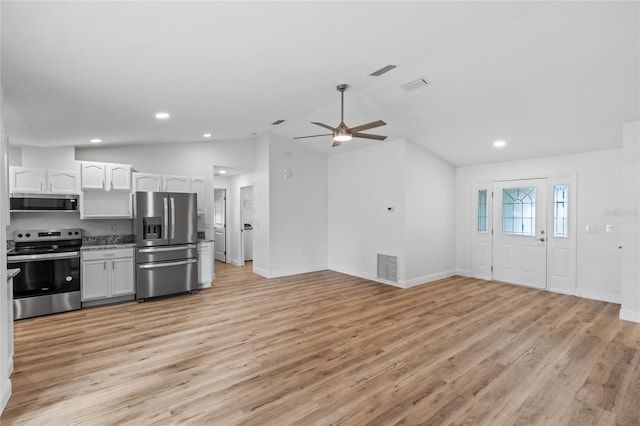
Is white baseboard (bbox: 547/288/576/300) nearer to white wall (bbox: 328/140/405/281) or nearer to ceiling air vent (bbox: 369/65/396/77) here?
white wall (bbox: 328/140/405/281)

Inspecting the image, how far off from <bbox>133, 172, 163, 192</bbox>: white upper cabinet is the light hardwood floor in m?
1.94

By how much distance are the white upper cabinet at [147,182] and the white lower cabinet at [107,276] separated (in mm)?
1108

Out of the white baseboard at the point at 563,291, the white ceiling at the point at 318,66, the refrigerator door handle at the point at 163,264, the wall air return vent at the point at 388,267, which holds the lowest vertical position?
the white baseboard at the point at 563,291

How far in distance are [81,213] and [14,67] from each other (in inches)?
121

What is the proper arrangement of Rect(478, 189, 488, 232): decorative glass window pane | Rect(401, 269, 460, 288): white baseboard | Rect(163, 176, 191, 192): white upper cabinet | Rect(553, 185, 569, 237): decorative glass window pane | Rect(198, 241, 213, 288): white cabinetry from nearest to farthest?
Rect(553, 185, 569, 237): decorative glass window pane → Rect(163, 176, 191, 192): white upper cabinet → Rect(198, 241, 213, 288): white cabinetry → Rect(401, 269, 460, 288): white baseboard → Rect(478, 189, 488, 232): decorative glass window pane

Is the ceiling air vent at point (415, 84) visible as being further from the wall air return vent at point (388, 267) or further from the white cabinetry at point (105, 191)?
the white cabinetry at point (105, 191)

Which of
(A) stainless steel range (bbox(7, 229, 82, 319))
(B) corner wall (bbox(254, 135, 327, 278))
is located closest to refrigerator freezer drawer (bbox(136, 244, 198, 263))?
(A) stainless steel range (bbox(7, 229, 82, 319))

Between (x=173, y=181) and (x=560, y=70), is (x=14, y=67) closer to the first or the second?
(x=173, y=181)

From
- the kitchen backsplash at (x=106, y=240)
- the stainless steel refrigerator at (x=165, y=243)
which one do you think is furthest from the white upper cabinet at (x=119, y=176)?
the kitchen backsplash at (x=106, y=240)

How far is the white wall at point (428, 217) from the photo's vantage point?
19.4ft

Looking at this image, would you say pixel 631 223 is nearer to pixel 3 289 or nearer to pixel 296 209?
pixel 296 209

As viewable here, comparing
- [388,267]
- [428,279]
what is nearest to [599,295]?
[428,279]

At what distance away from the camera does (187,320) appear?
4148 mm

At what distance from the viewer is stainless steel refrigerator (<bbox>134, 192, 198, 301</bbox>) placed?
5012 millimetres
